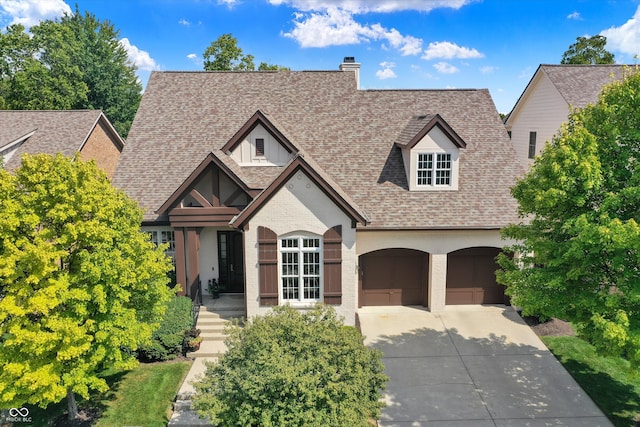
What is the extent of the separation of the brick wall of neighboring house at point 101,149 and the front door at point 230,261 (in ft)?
37.4

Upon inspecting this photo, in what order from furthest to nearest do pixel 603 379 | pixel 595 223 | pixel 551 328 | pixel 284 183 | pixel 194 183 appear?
pixel 194 183, pixel 551 328, pixel 284 183, pixel 603 379, pixel 595 223

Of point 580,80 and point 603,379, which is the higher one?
point 580,80

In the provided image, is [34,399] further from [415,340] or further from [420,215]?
[420,215]

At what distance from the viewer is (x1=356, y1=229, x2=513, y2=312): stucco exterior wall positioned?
62.4ft

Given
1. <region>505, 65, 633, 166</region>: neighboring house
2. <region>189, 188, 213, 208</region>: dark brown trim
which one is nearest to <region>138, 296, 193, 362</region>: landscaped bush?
<region>189, 188, 213, 208</region>: dark brown trim

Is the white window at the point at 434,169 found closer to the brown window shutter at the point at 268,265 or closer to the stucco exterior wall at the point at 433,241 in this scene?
the stucco exterior wall at the point at 433,241

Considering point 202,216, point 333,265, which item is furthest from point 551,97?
point 202,216

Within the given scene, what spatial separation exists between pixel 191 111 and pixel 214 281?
28.0 feet

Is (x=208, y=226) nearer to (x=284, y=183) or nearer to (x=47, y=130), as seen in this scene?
(x=284, y=183)

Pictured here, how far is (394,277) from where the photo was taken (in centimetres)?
2011

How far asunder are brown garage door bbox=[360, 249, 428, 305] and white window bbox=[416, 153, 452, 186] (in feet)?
10.1

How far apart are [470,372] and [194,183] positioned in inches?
461

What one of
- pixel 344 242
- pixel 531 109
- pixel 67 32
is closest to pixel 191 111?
pixel 344 242

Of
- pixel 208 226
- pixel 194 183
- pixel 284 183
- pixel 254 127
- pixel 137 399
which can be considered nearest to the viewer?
pixel 137 399
